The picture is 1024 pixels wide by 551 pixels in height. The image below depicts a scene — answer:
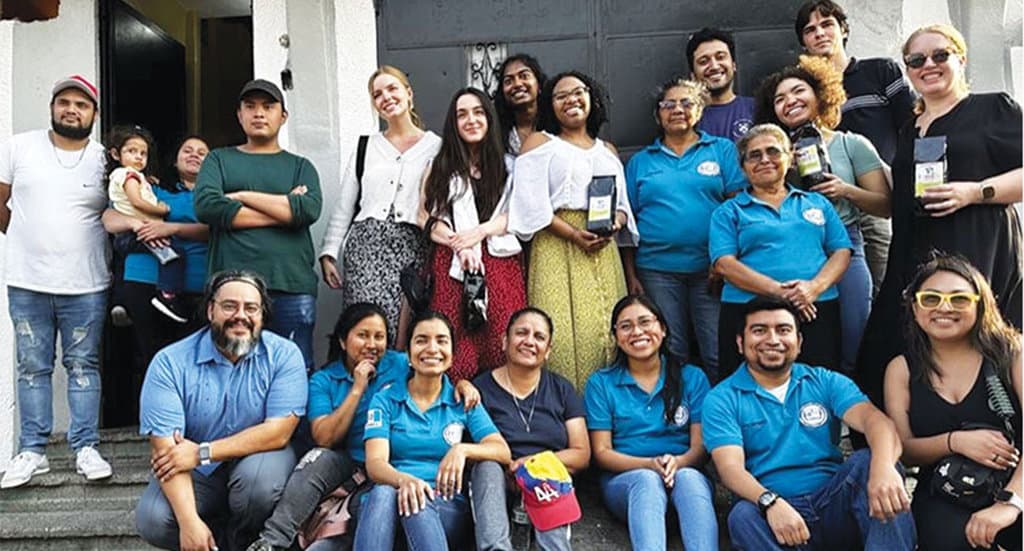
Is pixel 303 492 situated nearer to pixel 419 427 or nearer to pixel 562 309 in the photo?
pixel 419 427

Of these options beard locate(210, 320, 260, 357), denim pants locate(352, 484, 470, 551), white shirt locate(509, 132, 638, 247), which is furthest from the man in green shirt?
denim pants locate(352, 484, 470, 551)

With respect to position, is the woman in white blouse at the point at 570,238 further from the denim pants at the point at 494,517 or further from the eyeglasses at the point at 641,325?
the denim pants at the point at 494,517

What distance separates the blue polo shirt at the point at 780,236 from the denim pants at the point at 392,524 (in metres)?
1.53

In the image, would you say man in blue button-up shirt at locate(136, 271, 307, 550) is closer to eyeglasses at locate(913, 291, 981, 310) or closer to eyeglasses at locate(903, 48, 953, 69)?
eyeglasses at locate(913, 291, 981, 310)

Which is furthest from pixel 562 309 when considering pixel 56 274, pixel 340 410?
pixel 56 274

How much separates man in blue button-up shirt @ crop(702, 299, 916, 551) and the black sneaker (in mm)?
2641

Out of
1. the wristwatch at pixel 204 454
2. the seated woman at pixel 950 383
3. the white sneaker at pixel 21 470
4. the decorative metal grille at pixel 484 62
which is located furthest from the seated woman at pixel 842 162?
the white sneaker at pixel 21 470

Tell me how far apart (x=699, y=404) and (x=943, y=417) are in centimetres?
94

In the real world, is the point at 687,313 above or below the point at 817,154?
below

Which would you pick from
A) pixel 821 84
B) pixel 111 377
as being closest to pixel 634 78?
pixel 821 84

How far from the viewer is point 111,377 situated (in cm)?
591

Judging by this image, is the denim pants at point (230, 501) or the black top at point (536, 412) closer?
the denim pants at point (230, 501)

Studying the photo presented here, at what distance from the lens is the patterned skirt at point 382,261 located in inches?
164

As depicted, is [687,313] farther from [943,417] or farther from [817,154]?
[943,417]
